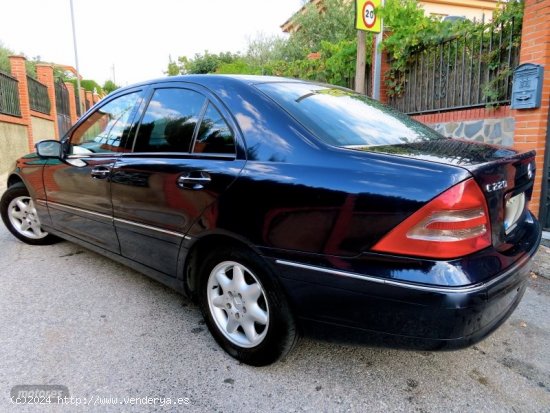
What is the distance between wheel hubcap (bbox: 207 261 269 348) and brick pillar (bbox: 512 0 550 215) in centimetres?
366

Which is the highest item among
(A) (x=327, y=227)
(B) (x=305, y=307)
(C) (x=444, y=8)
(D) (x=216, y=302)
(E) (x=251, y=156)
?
(C) (x=444, y=8)

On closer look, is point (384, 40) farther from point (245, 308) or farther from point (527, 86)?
point (245, 308)

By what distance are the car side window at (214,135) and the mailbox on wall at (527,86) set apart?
11.7 feet

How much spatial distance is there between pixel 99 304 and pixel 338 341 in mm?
1943

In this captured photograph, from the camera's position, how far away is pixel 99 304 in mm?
3049

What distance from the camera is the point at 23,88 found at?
13305 mm

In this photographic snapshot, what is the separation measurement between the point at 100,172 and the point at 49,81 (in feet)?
55.9

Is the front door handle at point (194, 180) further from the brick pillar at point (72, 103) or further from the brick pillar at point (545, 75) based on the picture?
the brick pillar at point (72, 103)

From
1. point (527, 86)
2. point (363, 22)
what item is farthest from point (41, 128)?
point (527, 86)

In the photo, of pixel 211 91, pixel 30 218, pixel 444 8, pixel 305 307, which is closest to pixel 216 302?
pixel 305 307

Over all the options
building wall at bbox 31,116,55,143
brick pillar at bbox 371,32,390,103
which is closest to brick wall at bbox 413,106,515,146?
brick pillar at bbox 371,32,390,103

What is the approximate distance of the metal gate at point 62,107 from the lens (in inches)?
720

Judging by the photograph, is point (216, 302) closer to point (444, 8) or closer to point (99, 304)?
point (99, 304)

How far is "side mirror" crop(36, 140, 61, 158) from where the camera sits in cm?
366
